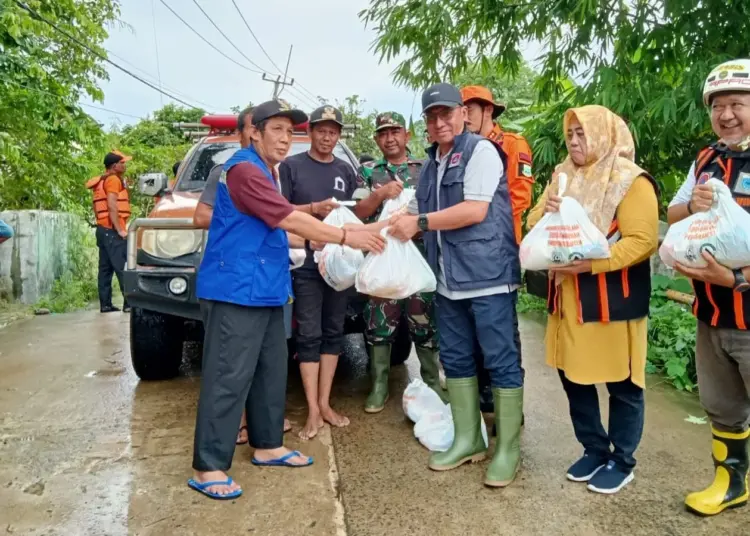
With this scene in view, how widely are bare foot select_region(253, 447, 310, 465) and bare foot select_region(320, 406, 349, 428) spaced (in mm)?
515

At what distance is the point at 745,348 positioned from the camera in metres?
2.37

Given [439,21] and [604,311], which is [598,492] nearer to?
[604,311]

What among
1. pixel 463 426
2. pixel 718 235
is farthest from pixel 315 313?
pixel 718 235

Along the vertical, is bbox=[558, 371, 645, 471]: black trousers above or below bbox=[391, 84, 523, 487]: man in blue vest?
below

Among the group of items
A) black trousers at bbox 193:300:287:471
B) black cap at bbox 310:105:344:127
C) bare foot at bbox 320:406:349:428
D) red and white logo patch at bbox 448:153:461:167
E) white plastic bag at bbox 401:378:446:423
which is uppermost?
black cap at bbox 310:105:344:127

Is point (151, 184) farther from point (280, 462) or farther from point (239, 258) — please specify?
point (280, 462)

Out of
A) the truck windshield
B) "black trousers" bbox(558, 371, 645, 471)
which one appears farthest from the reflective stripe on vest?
"black trousers" bbox(558, 371, 645, 471)

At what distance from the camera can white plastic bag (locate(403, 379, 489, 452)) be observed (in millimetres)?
3283

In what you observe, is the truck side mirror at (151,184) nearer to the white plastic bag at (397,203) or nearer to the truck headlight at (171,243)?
the truck headlight at (171,243)

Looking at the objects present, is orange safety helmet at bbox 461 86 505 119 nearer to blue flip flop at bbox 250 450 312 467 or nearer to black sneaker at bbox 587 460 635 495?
black sneaker at bbox 587 460 635 495

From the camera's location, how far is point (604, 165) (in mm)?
2641

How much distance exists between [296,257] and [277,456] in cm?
100

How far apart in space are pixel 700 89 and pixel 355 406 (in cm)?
277

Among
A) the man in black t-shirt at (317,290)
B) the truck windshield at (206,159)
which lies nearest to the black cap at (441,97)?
the man in black t-shirt at (317,290)
